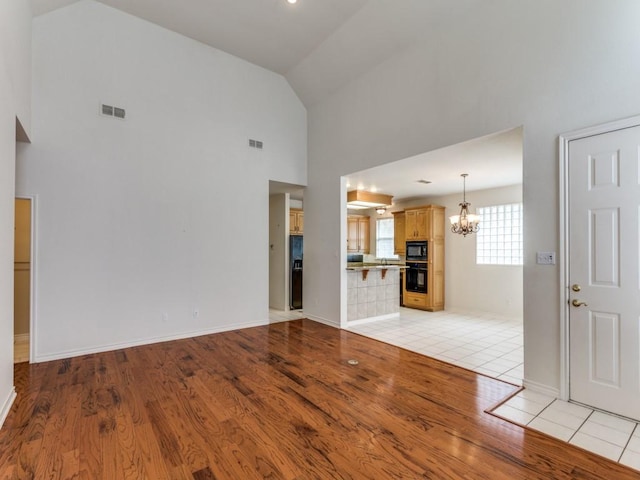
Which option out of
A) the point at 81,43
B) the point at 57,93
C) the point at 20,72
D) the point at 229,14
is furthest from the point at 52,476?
the point at 229,14

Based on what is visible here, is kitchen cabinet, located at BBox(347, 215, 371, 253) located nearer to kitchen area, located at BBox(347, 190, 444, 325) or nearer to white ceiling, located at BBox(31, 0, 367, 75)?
kitchen area, located at BBox(347, 190, 444, 325)

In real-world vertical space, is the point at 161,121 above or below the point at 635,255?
above

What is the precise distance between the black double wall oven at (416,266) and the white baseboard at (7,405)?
668 centimetres

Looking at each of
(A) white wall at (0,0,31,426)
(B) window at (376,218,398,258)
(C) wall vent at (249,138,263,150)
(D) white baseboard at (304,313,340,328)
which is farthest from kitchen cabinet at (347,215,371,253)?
(A) white wall at (0,0,31,426)

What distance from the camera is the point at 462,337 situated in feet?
16.2

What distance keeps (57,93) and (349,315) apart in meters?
5.23

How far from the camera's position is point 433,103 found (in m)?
4.02

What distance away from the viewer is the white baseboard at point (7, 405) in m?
2.49

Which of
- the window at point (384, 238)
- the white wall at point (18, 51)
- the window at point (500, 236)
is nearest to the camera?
the white wall at point (18, 51)

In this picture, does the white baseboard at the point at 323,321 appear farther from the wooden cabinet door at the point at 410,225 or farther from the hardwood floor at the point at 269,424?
the wooden cabinet door at the point at 410,225

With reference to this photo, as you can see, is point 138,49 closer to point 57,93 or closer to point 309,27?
point 57,93

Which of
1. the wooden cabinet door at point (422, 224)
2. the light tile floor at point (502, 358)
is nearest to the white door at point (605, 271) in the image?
the light tile floor at point (502, 358)

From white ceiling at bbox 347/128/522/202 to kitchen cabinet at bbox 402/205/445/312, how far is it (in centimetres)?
51

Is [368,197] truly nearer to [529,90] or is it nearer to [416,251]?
[416,251]
